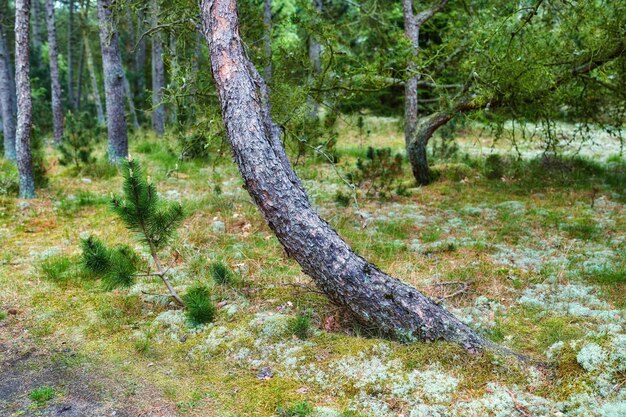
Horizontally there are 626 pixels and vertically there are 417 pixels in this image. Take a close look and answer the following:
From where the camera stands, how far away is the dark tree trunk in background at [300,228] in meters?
4.10

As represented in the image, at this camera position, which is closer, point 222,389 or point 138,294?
point 222,389

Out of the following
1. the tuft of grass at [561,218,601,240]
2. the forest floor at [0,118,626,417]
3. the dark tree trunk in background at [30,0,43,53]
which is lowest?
the forest floor at [0,118,626,417]

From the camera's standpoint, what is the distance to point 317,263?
4.23 m

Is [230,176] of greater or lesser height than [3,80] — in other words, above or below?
below

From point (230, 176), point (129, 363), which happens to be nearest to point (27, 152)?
point (230, 176)

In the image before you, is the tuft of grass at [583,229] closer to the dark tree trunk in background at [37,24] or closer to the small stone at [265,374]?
the small stone at [265,374]

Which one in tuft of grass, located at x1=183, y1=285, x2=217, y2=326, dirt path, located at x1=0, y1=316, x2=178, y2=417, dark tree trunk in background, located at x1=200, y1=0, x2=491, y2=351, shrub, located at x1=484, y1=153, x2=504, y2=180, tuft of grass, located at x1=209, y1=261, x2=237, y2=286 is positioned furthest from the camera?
shrub, located at x1=484, y1=153, x2=504, y2=180

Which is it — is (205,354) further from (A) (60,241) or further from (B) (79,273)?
(A) (60,241)

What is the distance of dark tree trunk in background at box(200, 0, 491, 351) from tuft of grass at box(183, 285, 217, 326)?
985mm

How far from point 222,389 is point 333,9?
60.6ft

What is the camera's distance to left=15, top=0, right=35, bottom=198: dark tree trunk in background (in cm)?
854

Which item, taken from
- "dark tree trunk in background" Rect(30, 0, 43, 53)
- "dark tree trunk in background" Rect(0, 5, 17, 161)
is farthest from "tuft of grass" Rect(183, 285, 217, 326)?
"dark tree trunk in background" Rect(30, 0, 43, 53)

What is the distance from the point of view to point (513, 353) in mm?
3959

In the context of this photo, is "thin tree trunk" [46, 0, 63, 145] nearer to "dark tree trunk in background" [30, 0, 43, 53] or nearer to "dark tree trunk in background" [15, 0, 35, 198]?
"dark tree trunk in background" [15, 0, 35, 198]
